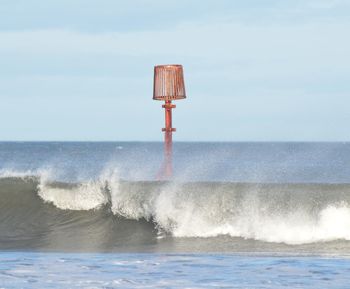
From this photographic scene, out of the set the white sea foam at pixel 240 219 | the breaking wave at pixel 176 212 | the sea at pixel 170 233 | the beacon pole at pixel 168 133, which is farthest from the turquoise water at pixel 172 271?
the beacon pole at pixel 168 133

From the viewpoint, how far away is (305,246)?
1508 cm

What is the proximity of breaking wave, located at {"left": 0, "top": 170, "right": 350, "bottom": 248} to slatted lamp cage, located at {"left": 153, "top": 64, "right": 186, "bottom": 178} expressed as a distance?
0.63 m

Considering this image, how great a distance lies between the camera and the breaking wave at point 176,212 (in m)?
Result: 16.2

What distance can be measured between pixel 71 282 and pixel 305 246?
4.89 metres

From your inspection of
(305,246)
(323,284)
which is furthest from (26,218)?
(323,284)

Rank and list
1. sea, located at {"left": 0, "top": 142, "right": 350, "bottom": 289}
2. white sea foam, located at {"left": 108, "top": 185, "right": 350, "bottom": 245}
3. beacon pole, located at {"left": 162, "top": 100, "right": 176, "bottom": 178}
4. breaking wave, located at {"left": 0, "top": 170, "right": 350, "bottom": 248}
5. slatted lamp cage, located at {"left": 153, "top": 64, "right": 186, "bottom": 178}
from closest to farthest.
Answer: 1. sea, located at {"left": 0, "top": 142, "right": 350, "bottom": 289}
2. white sea foam, located at {"left": 108, "top": 185, "right": 350, "bottom": 245}
3. breaking wave, located at {"left": 0, "top": 170, "right": 350, "bottom": 248}
4. beacon pole, located at {"left": 162, "top": 100, "right": 176, "bottom": 178}
5. slatted lamp cage, located at {"left": 153, "top": 64, "right": 186, "bottom": 178}

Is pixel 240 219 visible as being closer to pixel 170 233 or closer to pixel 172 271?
pixel 170 233

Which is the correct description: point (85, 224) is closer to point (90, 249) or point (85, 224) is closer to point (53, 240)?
point (53, 240)

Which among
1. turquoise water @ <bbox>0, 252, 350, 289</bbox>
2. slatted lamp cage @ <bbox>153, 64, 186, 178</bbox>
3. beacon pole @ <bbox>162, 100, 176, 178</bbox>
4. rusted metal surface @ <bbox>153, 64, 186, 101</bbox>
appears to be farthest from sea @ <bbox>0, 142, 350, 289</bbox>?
rusted metal surface @ <bbox>153, 64, 186, 101</bbox>

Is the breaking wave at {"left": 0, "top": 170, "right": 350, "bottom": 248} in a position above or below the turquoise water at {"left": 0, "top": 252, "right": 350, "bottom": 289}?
above

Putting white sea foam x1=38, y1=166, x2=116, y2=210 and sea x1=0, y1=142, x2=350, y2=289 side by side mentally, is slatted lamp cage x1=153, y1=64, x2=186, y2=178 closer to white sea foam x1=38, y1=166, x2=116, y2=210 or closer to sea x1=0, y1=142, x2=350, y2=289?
sea x1=0, y1=142, x2=350, y2=289

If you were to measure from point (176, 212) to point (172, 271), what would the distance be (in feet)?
15.4

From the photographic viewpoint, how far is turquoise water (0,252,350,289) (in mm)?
11352

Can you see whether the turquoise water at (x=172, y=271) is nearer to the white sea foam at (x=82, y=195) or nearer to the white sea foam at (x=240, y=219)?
the white sea foam at (x=240, y=219)
